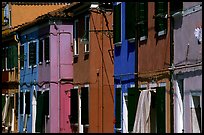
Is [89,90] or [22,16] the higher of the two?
[22,16]

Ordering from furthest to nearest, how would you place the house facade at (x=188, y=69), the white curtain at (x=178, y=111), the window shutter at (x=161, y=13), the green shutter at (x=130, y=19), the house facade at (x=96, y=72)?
the house facade at (x=96, y=72), the green shutter at (x=130, y=19), the window shutter at (x=161, y=13), the white curtain at (x=178, y=111), the house facade at (x=188, y=69)

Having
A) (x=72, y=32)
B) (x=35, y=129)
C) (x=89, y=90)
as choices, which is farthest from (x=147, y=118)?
(x=35, y=129)

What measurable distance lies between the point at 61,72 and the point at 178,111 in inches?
640

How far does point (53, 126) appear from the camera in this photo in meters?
35.5

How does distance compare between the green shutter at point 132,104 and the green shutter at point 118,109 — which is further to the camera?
the green shutter at point 118,109

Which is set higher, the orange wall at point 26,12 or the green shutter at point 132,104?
the orange wall at point 26,12

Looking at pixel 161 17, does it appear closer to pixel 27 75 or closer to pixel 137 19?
pixel 137 19

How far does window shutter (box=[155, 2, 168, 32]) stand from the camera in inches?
818

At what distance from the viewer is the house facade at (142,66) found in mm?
20984

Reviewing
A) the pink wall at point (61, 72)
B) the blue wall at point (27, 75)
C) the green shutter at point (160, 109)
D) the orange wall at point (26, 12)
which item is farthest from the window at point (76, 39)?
the orange wall at point (26, 12)

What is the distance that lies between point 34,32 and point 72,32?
464cm

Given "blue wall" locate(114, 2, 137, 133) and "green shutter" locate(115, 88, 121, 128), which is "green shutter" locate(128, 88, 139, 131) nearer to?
"blue wall" locate(114, 2, 137, 133)

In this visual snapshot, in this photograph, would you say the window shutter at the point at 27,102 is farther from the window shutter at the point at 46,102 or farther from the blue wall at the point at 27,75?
the window shutter at the point at 46,102

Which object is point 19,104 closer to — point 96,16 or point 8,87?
point 8,87
